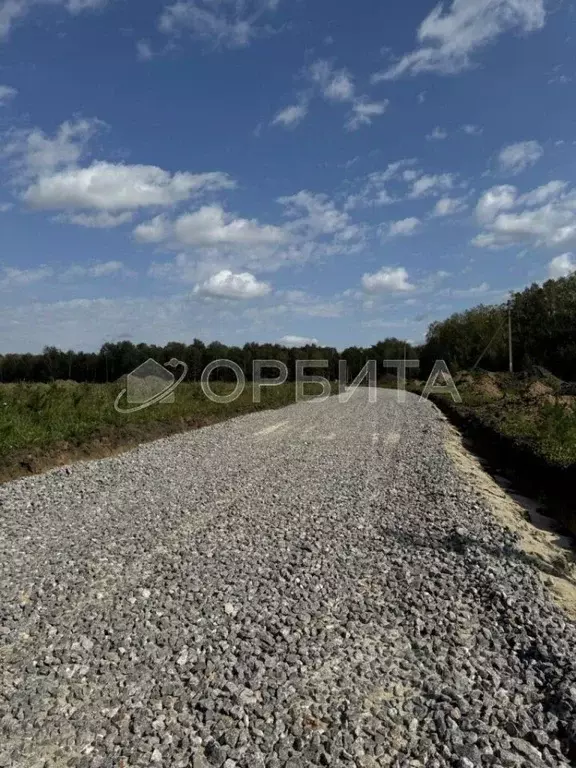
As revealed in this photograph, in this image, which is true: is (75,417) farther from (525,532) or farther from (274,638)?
(274,638)

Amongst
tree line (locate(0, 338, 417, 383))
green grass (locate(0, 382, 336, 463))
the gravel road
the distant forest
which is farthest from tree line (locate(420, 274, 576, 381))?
the gravel road

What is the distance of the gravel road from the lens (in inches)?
153

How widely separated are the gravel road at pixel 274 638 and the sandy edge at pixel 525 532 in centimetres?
30

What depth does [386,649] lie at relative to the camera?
5.08 m

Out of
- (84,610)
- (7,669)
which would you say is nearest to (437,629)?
(84,610)

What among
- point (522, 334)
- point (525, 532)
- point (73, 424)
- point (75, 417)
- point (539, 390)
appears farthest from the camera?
point (522, 334)

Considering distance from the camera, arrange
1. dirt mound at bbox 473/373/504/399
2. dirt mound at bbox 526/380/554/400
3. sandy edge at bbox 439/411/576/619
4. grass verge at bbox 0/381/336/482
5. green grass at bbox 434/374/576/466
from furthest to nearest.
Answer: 1. dirt mound at bbox 473/373/504/399
2. dirt mound at bbox 526/380/554/400
3. green grass at bbox 434/374/576/466
4. grass verge at bbox 0/381/336/482
5. sandy edge at bbox 439/411/576/619

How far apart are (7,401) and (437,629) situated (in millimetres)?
16945

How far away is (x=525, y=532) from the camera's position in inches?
396

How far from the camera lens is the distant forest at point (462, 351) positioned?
2474 inches

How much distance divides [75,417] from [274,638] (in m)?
15.7

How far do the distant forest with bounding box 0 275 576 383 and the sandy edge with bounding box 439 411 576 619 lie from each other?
4519 cm

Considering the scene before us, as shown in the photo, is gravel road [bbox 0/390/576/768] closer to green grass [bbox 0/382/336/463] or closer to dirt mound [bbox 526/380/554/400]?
green grass [bbox 0/382/336/463]

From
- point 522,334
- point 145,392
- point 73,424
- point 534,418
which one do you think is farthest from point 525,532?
point 522,334
